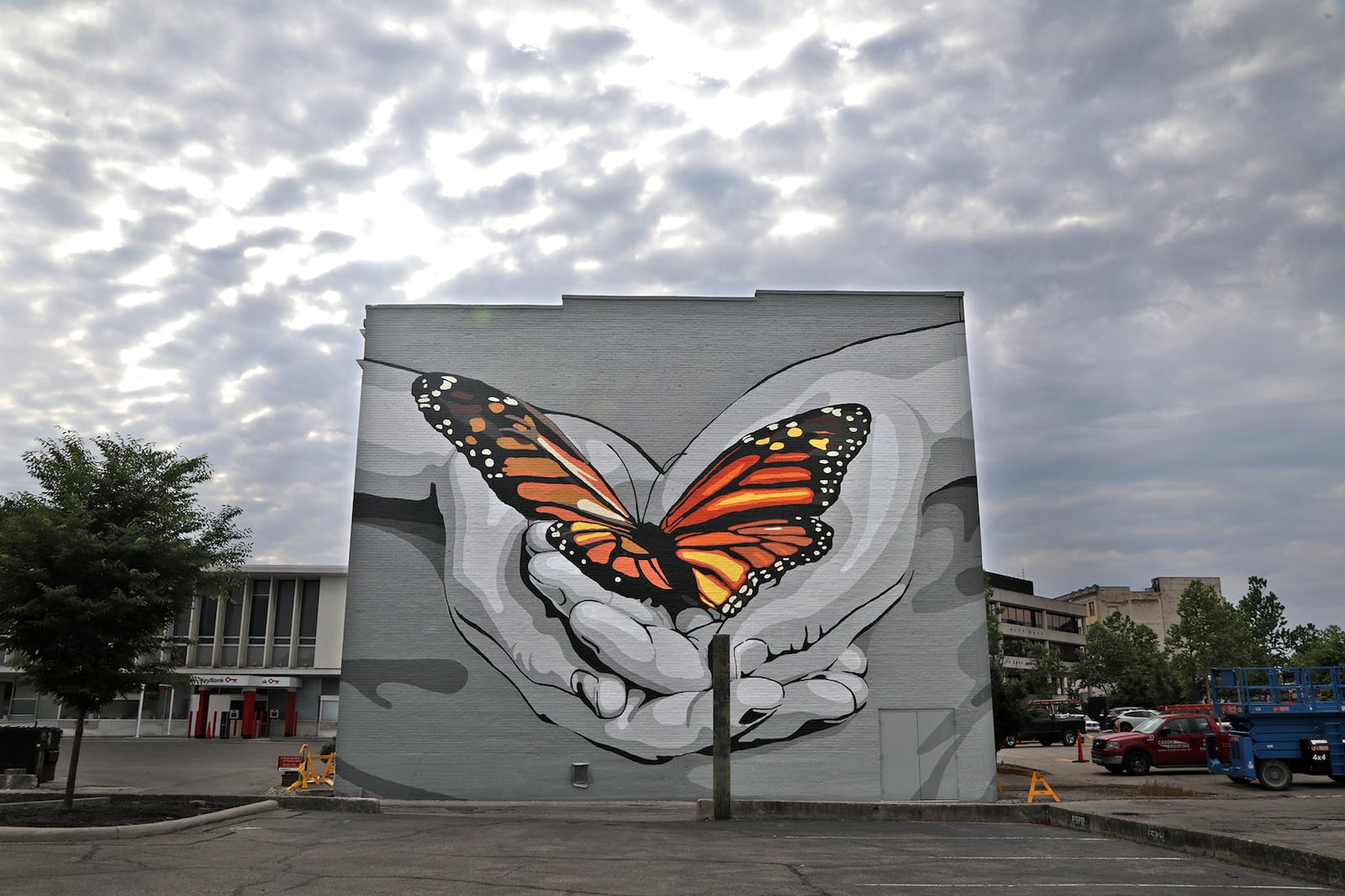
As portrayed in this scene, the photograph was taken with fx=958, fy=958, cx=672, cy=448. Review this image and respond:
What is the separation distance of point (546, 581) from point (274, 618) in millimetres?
34223

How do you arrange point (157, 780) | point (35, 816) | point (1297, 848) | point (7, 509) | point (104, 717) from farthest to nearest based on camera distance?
point (104, 717) → point (157, 780) → point (7, 509) → point (35, 816) → point (1297, 848)

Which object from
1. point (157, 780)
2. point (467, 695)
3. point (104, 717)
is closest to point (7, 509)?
point (467, 695)

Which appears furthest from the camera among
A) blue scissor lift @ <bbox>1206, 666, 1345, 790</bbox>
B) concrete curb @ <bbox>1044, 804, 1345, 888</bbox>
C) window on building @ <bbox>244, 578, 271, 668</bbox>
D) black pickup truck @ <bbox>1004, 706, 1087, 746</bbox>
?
window on building @ <bbox>244, 578, 271, 668</bbox>

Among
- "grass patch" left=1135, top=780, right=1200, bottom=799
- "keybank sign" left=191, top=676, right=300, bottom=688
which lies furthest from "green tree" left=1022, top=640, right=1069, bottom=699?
"keybank sign" left=191, top=676, right=300, bottom=688

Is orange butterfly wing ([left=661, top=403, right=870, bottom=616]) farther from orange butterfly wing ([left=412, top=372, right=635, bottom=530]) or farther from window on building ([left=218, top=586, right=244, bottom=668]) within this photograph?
window on building ([left=218, top=586, right=244, bottom=668])

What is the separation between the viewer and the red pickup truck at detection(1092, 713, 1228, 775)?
87.6ft

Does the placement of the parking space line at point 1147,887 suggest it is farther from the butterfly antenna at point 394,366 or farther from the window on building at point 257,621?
the window on building at point 257,621

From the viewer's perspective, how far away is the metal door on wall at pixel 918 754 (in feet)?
67.8

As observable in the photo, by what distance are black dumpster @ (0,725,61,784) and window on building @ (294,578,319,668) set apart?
2741 cm

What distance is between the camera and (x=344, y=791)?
810 inches

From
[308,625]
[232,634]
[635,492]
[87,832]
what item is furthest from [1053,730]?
[232,634]

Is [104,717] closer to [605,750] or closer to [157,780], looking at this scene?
[157,780]

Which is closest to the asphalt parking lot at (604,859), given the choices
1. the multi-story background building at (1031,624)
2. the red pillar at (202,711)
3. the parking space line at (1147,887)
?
the parking space line at (1147,887)

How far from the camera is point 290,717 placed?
4844 cm
